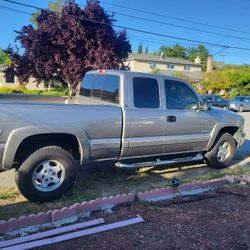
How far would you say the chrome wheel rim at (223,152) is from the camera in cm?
686

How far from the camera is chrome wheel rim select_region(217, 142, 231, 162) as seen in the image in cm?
686

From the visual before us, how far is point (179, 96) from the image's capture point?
593 cm

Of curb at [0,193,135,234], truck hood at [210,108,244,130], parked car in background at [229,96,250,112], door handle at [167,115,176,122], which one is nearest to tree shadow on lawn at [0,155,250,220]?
curb at [0,193,135,234]

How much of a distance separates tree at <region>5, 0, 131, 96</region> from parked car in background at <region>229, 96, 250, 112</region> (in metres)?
11.3

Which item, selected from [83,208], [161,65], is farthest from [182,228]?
[161,65]

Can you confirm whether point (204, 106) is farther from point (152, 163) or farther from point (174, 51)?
point (174, 51)

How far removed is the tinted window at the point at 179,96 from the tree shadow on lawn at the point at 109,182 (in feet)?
4.84

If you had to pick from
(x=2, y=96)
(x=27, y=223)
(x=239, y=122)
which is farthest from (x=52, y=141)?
(x=239, y=122)

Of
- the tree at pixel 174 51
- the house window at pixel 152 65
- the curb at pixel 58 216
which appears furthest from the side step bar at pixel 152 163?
the tree at pixel 174 51

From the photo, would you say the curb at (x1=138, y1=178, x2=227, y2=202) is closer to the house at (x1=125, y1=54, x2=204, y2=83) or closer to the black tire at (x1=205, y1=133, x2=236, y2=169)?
the black tire at (x1=205, y1=133, x2=236, y2=169)

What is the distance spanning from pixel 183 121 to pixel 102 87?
1.70 m

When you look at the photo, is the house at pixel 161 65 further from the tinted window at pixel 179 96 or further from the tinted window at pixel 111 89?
the tinted window at pixel 111 89

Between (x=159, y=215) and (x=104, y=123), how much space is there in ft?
5.37

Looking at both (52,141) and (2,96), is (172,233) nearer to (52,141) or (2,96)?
(52,141)
